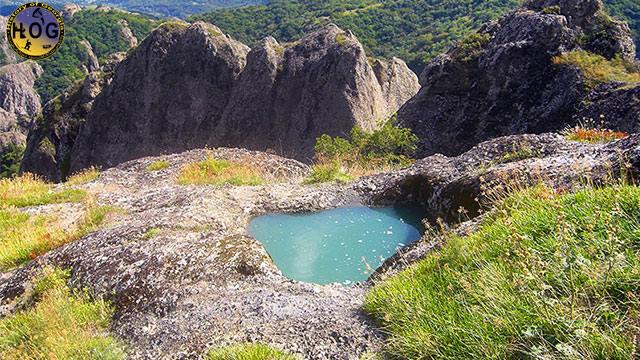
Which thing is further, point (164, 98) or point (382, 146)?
point (164, 98)

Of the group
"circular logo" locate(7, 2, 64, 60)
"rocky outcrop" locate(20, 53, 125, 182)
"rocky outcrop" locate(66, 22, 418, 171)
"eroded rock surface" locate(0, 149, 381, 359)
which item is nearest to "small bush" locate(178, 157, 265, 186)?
"eroded rock surface" locate(0, 149, 381, 359)

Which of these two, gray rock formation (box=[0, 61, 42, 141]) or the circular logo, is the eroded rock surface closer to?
the circular logo

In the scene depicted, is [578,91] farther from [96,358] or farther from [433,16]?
[433,16]

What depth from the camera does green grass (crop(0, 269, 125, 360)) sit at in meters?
5.68

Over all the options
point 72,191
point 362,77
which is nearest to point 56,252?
point 72,191

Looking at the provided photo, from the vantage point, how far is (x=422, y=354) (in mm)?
4137

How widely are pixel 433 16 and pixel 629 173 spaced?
529ft

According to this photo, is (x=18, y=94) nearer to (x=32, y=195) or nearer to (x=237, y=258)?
(x=32, y=195)

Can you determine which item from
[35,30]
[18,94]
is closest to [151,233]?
[35,30]

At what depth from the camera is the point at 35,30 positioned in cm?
1833

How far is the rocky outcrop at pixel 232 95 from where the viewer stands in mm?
33625

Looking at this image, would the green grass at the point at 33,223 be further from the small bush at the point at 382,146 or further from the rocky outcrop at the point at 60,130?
the rocky outcrop at the point at 60,130

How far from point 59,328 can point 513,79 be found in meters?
25.0

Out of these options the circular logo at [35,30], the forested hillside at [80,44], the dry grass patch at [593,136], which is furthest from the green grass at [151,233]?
the forested hillside at [80,44]
